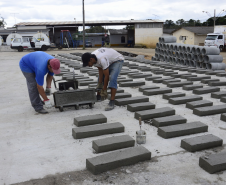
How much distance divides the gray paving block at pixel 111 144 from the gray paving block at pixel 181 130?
61 cm

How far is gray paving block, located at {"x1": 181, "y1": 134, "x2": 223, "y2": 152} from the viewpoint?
324 centimetres

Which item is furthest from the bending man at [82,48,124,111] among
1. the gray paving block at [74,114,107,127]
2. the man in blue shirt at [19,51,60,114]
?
the gray paving block at [74,114,107,127]

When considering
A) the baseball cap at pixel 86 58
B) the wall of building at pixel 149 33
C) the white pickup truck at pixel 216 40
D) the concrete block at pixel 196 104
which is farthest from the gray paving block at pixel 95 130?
the wall of building at pixel 149 33

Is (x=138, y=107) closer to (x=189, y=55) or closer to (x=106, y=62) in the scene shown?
(x=106, y=62)

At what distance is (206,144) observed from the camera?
130 inches

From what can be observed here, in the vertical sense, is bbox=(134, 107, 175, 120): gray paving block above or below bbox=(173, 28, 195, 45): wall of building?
below

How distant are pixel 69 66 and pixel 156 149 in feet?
30.1

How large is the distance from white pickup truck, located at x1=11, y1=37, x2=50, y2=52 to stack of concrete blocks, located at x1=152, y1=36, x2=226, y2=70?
12.8 m

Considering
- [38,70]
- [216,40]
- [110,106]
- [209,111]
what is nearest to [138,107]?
[110,106]

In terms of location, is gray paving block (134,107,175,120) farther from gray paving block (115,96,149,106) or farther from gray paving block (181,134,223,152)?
gray paving block (181,134,223,152)

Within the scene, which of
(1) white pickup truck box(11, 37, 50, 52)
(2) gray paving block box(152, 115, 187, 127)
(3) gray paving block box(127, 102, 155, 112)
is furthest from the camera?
(1) white pickup truck box(11, 37, 50, 52)

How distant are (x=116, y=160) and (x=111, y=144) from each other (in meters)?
0.43

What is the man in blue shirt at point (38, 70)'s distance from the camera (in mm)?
4453

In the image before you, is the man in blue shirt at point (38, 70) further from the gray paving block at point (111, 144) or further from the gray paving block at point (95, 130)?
the gray paving block at point (111, 144)
